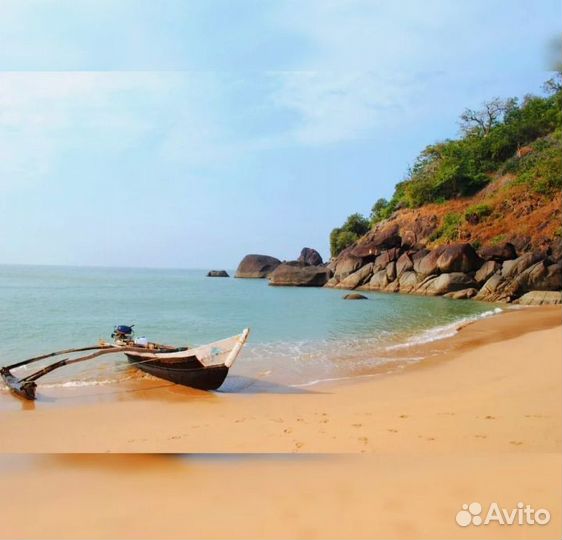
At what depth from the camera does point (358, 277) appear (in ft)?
109

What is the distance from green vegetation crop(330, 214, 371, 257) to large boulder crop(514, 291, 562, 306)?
22716 mm

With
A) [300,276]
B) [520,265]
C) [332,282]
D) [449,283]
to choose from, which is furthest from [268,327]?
[300,276]

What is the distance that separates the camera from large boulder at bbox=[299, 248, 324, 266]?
5103 cm

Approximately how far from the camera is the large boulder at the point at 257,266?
54.4 metres

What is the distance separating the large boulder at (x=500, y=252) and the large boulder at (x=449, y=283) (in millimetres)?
2055

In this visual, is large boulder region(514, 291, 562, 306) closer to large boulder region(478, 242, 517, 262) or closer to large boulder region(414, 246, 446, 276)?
large boulder region(478, 242, 517, 262)

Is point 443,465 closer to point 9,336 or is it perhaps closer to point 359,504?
point 359,504

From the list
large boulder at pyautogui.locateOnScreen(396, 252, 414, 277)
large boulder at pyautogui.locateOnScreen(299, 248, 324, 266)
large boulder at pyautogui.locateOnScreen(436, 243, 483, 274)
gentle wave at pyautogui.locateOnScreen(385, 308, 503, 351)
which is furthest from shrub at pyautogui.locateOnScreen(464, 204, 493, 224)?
large boulder at pyautogui.locateOnScreen(299, 248, 324, 266)

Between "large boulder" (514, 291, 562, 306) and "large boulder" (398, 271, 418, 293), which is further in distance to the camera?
"large boulder" (398, 271, 418, 293)

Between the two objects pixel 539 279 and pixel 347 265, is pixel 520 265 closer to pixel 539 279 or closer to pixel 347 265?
pixel 539 279

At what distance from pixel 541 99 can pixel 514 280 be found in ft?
83.7

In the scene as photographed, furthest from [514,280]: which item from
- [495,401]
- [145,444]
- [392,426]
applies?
[145,444]

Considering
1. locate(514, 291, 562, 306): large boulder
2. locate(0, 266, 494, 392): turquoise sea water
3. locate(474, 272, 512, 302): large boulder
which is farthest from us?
locate(474, 272, 512, 302): large boulder

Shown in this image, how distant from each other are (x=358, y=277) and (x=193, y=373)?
26.7 m
